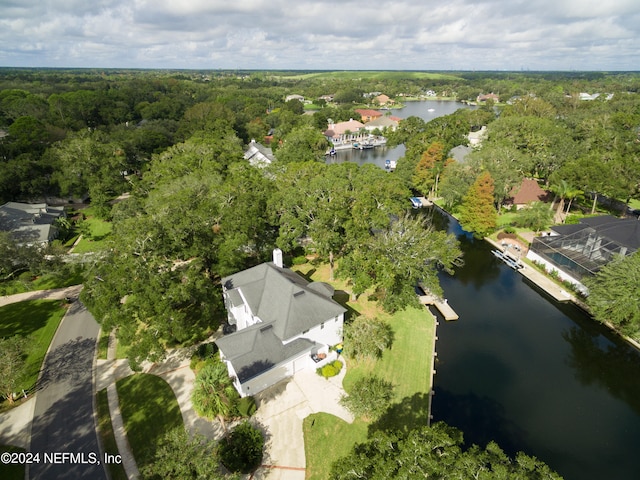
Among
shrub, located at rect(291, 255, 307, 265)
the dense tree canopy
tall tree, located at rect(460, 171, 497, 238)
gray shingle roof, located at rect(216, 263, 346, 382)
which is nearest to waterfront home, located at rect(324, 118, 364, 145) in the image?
tall tree, located at rect(460, 171, 497, 238)

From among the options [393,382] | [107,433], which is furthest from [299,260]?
[107,433]

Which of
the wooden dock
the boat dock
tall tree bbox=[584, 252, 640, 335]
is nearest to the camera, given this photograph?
tall tree bbox=[584, 252, 640, 335]

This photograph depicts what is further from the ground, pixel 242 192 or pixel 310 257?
pixel 242 192

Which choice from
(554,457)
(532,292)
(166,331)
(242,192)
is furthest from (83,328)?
(532,292)

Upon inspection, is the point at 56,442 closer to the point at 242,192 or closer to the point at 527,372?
the point at 242,192

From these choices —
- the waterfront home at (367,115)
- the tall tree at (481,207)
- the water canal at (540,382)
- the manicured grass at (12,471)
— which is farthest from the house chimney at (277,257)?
the waterfront home at (367,115)

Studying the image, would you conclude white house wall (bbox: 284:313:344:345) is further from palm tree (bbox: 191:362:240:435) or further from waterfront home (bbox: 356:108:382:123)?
waterfront home (bbox: 356:108:382:123)
